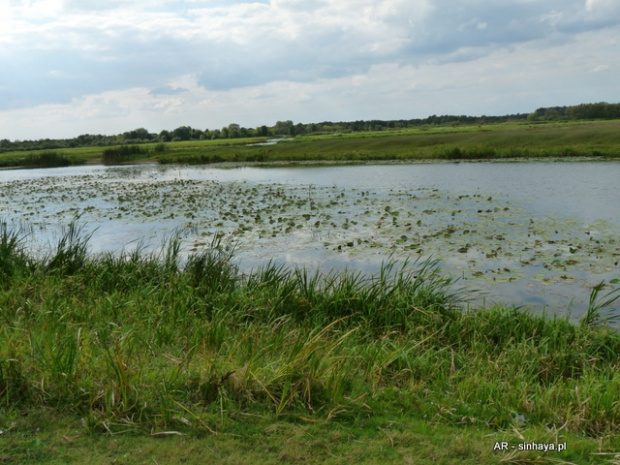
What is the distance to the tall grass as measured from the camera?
348 centimetres

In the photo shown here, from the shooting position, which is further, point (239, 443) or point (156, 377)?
point (156, 377)

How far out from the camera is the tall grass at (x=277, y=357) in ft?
11.4

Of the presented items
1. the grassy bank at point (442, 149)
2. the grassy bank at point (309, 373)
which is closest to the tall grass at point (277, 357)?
the grassy bank at point (309, 373)

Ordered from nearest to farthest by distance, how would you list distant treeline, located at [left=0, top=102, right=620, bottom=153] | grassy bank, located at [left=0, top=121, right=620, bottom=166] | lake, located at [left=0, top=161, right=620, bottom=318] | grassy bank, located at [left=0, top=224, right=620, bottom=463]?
grassy bank, located at [left=0, top=224, right=620, bottom=463], lake, located at [left=0, top=161, right=620, bottom=318], grassy bank, located at [left=0, top=121, right=620, bottom=166], distant treeline, located at [left=0, top=102, right=620, bottom=153]

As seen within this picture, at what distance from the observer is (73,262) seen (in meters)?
8.11

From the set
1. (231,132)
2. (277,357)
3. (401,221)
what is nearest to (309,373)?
(277,357)

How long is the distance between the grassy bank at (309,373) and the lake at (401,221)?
1400mm

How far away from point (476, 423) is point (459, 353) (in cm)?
171

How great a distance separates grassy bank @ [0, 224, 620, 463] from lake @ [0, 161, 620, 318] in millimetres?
1400

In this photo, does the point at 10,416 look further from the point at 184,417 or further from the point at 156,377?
the point at 184,417

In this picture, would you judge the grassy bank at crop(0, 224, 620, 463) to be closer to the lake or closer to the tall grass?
the tall grass

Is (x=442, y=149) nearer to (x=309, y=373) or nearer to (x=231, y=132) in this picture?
(x=309, y=373)

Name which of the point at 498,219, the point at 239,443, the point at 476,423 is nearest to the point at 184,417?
the point at 239,443

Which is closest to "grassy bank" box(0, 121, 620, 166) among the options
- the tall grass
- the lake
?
the lake
